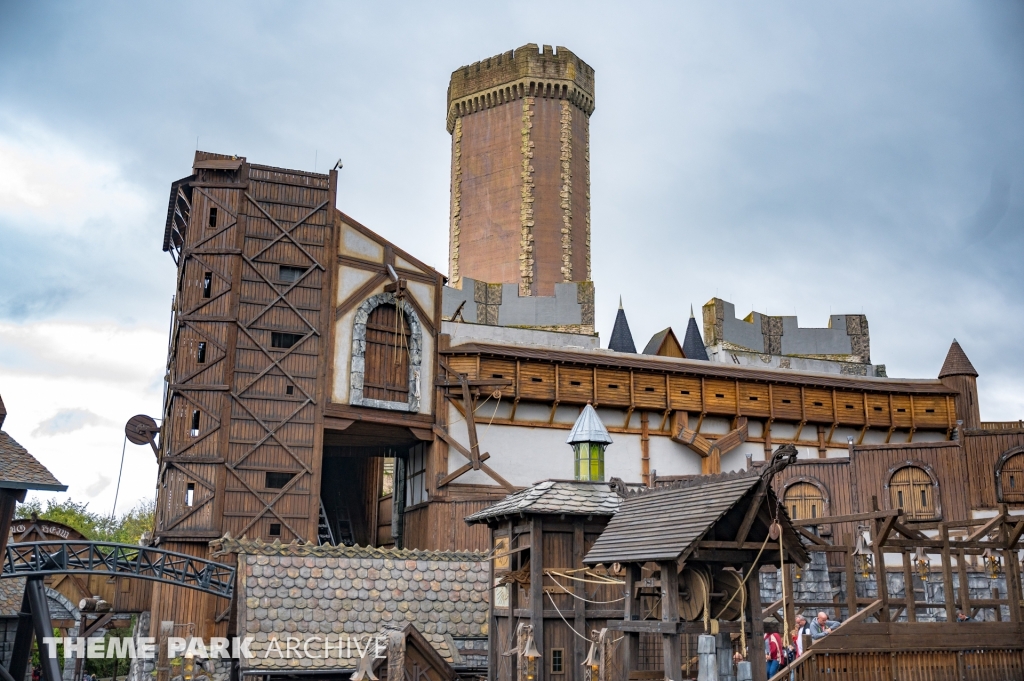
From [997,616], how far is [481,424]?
17878 mm

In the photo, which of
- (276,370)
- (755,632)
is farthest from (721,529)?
(276,370)

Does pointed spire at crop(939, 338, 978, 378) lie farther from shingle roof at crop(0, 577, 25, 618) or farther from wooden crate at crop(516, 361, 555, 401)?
shingle roof at crop(0, 577, 25, 618)

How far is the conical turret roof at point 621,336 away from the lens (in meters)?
49.9

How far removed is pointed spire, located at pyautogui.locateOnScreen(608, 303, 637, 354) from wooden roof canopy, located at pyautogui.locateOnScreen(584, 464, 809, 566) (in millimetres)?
33751

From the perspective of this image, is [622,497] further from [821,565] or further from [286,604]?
[821,565]

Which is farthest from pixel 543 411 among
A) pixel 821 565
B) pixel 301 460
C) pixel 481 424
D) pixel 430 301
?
pixel 821 565

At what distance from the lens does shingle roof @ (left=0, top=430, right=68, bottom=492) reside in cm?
1609

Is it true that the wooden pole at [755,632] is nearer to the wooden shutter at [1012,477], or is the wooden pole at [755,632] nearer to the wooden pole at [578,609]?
the wooden pole at [578,609]

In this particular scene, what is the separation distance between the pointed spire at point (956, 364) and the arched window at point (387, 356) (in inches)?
870

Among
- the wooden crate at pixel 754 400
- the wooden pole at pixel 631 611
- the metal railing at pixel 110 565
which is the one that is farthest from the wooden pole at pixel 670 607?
the wooden crate at pixel 754 400

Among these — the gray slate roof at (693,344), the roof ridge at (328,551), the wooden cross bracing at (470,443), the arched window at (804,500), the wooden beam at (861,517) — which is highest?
the gray slate roof at (693,344)

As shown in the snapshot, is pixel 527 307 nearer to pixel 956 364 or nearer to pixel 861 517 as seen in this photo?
pixel 956 364

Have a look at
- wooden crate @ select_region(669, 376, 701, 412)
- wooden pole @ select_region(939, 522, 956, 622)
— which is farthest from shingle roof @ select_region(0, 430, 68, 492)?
wooden crate @ select_region(669, 376, 701, 412)

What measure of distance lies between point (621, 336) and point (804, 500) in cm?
2027
